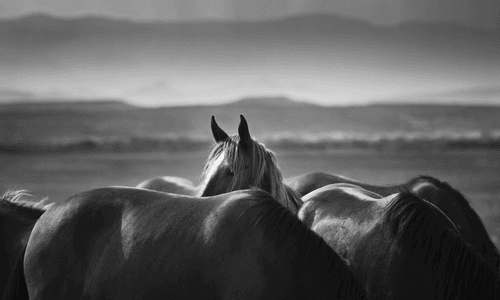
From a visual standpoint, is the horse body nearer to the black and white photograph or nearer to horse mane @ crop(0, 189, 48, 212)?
horse mane @ crop(0, 189, 48, 212)

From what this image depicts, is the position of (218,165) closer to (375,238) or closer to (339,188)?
(339,188)

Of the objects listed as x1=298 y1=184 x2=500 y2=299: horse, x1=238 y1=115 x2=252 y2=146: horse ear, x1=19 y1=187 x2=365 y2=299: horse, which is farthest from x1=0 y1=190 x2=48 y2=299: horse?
x1=298 y1=184 x2=500 y2=299: horse

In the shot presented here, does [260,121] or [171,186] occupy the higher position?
[171,186]

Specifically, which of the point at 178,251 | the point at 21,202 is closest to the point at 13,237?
the point at 21,202

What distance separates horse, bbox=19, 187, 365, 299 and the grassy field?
1621 centimetres

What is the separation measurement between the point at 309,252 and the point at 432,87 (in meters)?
21.8

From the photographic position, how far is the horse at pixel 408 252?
108 inches

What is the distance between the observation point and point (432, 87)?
23.0 metres

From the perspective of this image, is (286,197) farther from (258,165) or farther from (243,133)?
(243,133)

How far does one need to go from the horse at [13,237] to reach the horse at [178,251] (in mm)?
274

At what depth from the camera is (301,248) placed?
2.52 m

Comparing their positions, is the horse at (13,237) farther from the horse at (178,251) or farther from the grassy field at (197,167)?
the grassy field at (197,167)

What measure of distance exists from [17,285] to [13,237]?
0.43 meters

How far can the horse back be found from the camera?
2.52m
